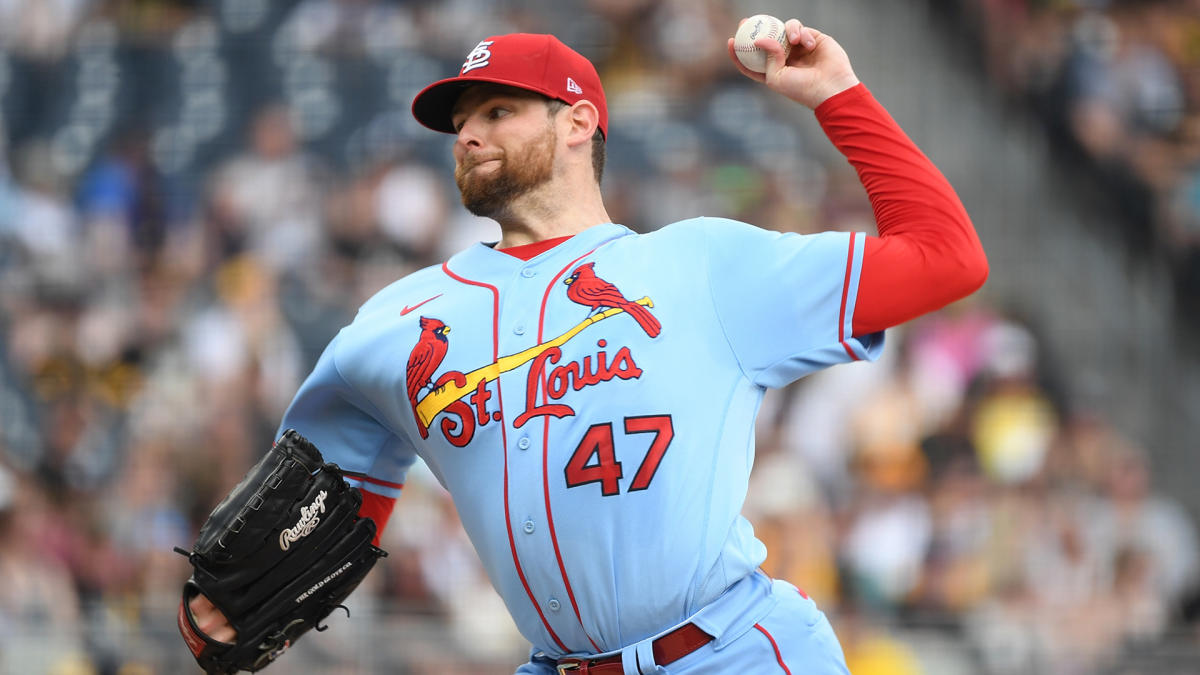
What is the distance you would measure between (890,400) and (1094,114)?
2199 mm

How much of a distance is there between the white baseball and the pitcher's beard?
1.63ft

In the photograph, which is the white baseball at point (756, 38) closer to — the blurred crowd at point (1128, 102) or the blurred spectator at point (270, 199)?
the blurred crowd at point (1128, 102)

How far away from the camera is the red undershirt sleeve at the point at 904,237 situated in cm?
286

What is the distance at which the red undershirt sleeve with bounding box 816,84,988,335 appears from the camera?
2.86 metres

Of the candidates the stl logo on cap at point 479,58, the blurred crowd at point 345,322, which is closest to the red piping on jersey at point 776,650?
the stl logo on cap at point 479,58

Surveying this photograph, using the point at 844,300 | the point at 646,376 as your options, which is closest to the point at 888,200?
→ the point at 844,300

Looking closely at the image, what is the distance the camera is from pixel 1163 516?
6.92 metres

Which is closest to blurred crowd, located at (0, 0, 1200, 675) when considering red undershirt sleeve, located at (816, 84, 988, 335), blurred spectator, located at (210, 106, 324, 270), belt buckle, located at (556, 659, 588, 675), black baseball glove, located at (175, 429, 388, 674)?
blurred spectator, located at (210, 106, 324, 270)

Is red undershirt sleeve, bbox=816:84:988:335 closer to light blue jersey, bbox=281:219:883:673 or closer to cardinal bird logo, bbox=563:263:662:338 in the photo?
light blue jersey, bbox=281:219:883:673

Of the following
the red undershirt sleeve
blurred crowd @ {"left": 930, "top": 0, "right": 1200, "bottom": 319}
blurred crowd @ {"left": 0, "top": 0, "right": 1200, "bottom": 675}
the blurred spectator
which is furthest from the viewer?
the blurred spectator

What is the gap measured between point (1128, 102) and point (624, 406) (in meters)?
6.11

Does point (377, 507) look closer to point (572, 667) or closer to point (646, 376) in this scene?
point (572, 667)

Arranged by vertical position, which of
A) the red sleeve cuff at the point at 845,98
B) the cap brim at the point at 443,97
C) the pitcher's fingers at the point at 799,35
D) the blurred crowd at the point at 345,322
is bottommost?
the blurred crowd at the point at 345,322

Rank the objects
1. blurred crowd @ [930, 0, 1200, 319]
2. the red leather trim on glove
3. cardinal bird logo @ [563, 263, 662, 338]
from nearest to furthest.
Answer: cardinal bird logo @ [563, 263, 662, 338]
the red leather trim on glove
blurred crowd @ [930, 0, 1200, 319]
